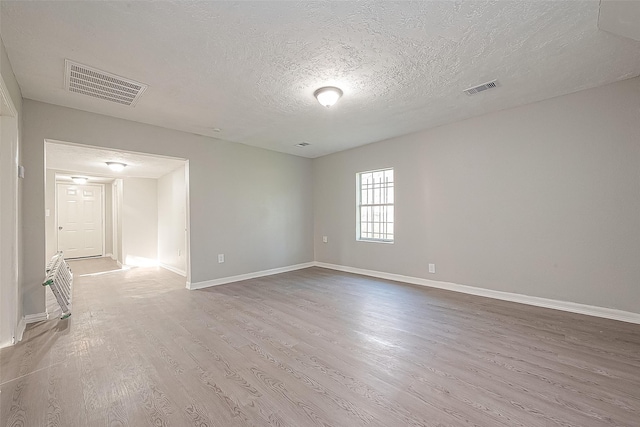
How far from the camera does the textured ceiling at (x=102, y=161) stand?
411 cm

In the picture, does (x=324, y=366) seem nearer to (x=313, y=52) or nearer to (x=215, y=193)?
(x=313, y=52)

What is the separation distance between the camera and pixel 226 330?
274 centimetres

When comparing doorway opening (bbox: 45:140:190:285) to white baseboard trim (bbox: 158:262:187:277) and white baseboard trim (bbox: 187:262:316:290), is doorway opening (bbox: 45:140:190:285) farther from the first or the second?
white baseboard trim (bbox: 187:262:316:290)

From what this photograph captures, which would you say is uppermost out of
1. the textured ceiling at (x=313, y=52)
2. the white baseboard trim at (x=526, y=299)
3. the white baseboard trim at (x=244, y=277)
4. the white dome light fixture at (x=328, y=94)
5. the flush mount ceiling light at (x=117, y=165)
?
the textured ceiling at (x=313, y=52)

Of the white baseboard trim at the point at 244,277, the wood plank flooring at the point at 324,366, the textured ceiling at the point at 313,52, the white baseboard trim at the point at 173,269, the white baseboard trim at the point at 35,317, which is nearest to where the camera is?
the wood plank flooring at the point at 324,366

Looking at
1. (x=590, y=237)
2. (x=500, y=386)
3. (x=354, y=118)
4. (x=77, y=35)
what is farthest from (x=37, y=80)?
(x=590, y=237)

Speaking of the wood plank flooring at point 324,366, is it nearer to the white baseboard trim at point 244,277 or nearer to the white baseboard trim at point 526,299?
the white baseboard trim at point 526,299

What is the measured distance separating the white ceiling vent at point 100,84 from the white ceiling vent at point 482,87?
3454 millimetres

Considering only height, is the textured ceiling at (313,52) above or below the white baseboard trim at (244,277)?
above

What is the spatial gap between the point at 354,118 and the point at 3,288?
409 centimetres

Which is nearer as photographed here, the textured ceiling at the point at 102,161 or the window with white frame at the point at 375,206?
the textured ceiling at the point at 102,161

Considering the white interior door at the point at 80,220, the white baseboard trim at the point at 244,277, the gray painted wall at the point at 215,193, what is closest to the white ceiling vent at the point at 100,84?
the gray painted wall at the point at 215,193

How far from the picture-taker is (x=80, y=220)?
308 inches

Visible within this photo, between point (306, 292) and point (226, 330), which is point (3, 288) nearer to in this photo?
point (226, 330)
